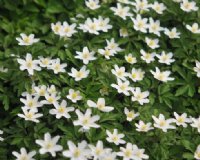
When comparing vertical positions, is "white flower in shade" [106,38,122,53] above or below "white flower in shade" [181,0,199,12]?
below

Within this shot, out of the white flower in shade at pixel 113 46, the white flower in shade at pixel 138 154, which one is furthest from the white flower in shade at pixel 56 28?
the white flower in shade at pixel 138 154

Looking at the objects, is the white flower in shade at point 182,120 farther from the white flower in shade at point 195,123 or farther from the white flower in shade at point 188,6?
the white flower in shade at point 188,6

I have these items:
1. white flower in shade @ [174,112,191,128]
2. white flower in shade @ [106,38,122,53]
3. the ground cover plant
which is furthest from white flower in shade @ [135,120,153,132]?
white flower in shade @ [106,38,122,53]

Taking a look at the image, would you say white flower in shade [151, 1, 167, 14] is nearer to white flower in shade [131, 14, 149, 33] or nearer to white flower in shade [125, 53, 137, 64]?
white flower in shade [131, 14, 149, 33]

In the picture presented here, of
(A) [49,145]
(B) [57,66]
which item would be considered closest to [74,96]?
(B) [57,66]

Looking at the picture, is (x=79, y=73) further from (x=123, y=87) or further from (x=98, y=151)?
(x=98, y=151)

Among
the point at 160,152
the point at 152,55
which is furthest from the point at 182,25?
the point at 160,152
